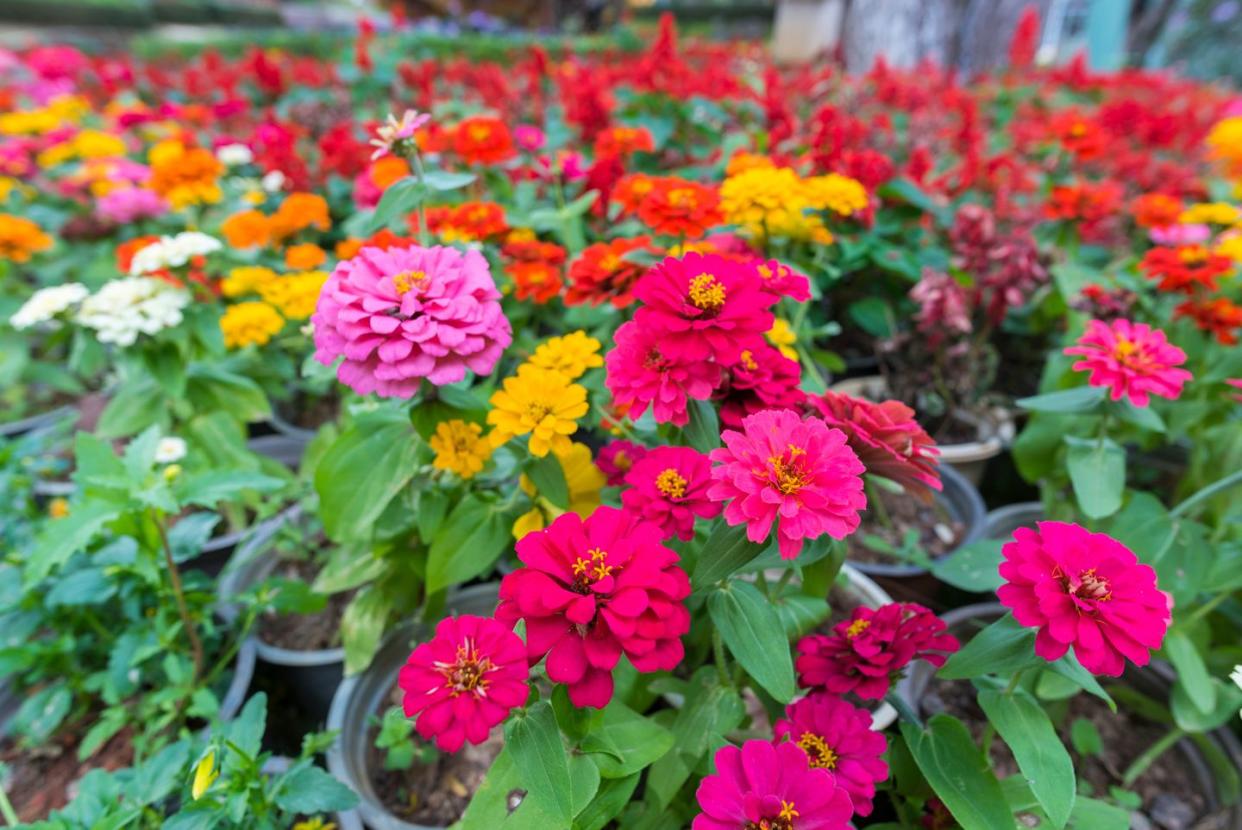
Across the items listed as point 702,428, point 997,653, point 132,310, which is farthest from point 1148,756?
point 132,310

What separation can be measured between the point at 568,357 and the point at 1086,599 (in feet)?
2.05

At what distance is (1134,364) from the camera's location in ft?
3.18

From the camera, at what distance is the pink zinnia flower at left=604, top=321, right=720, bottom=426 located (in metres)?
0.73

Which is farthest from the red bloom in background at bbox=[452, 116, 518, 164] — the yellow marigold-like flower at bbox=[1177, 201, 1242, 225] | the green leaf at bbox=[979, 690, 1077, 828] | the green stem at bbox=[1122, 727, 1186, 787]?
the green stem at bbox=[1122, 727, 1186, 787]

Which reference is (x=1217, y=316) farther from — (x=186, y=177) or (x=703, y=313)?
(x=186, y=177)

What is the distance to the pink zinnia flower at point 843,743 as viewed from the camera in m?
0.74

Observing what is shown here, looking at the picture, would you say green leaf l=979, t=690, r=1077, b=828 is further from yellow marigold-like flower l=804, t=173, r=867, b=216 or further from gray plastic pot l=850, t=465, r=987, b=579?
yellow marigold-like flower l=804, t=173, r=867, b=216

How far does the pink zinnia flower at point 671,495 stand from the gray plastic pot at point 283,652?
2.61 ft

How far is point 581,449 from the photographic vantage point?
1.00 m

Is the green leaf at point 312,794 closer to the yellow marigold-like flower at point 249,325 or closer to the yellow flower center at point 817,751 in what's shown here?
the yellow flower center at point 817,751

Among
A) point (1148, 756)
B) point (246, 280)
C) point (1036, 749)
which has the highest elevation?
point (246, 280)

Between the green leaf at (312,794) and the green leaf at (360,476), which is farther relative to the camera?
the green leaf at (360,476)

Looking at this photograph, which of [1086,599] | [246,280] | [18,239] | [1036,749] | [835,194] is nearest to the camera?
[1086,599]

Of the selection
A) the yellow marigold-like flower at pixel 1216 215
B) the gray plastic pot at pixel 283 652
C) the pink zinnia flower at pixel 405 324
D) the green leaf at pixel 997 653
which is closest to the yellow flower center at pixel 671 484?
the pink zinnia flower at pixel 405 324
